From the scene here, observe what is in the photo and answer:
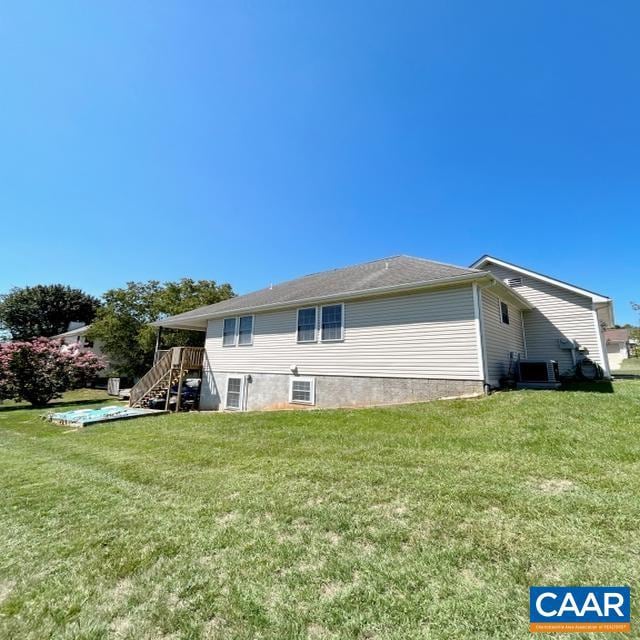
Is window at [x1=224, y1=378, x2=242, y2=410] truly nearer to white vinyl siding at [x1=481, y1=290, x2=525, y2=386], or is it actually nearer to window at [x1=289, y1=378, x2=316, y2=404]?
window at [x1=289, y1=378, x2=316, y2=404]

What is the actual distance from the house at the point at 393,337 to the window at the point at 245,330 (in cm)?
5

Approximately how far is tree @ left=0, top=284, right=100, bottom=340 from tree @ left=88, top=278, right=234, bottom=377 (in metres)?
20.5

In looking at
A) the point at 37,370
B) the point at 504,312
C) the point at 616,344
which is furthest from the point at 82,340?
the point at 616,344

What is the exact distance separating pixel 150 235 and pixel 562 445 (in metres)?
18.5

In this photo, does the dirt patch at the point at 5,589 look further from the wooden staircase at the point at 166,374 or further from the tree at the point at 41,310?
the tree at the point at 41,310

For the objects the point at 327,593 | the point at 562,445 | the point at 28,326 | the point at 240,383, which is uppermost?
the point at 28,326

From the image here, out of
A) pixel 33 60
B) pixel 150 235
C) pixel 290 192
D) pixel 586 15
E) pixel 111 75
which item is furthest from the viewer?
pixel 150 235

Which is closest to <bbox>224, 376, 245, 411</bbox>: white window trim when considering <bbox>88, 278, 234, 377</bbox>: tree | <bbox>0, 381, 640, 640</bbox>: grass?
<bbox>0, 381, 640, 640</bbox>: grass

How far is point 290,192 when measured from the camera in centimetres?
1351

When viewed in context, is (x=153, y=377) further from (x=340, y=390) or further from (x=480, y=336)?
(x=480, y=336)

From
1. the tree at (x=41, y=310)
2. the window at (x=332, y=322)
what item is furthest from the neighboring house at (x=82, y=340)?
the window at (x=332, y=322)

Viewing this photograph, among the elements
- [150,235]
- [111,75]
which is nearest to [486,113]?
[111,75]

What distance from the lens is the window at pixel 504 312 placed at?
34.8ft

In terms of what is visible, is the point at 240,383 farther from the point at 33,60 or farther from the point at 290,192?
the point at 33,60
